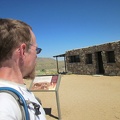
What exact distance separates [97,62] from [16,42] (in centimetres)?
2053

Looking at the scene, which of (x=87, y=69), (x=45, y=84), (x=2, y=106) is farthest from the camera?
(x=87, y=69)

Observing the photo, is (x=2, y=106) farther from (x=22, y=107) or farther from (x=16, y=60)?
(x=16, y=60)

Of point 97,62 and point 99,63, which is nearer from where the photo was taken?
point 97,62

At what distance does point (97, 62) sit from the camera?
21.5 meters

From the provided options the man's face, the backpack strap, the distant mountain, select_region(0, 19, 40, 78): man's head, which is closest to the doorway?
the distant mountain

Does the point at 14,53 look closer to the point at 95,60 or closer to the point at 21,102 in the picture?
the point at 21,102

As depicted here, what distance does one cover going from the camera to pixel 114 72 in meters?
19.1

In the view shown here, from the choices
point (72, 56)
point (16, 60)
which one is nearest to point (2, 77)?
point (16, 60)

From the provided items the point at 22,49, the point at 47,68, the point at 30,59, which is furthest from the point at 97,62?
the point at 47,68

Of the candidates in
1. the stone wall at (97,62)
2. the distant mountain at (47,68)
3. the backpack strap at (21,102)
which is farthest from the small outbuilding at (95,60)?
the backpack strap at (21,102)

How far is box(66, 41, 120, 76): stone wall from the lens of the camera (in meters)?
19.0

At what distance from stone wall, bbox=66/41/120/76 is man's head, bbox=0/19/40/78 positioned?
1796 cm

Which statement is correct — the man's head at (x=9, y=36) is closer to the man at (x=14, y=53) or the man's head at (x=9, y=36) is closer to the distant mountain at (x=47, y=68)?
the man at (x=14, y=53)

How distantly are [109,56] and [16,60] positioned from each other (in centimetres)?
1934
